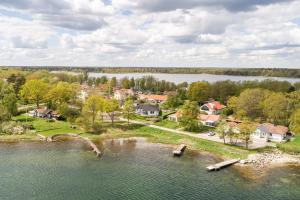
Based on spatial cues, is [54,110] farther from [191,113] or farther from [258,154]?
[258,154]

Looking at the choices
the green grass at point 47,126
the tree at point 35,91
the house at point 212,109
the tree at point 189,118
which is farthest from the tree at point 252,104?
the tree at point 35,91

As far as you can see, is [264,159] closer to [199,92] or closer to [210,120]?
[210,120]

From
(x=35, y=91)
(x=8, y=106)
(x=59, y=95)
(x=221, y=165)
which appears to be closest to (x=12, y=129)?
(x=8, y=106)

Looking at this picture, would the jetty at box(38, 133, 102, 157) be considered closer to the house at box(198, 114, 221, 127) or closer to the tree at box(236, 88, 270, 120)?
the house at box(198, 114, 221, 127)

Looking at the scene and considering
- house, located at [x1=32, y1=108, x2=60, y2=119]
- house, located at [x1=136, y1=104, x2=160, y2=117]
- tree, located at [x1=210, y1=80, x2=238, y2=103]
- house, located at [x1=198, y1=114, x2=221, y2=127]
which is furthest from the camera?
tree, located at [x1=210, y1=80, x2=238, y2=103]

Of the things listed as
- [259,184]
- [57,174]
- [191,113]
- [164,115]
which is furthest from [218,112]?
[57,174]

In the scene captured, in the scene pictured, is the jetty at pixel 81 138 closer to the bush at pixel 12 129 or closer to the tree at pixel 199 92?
the bush at pixel 12 129

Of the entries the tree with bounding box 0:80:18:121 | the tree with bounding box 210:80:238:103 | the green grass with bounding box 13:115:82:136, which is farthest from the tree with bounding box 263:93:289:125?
the tree with bounding box 0:80:18:121
